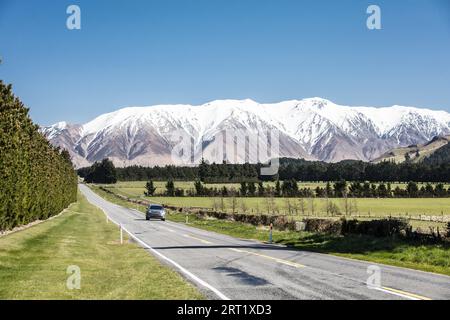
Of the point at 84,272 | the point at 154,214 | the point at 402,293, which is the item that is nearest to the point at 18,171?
the point at 84,272

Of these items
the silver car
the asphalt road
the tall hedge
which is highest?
the tall hedge

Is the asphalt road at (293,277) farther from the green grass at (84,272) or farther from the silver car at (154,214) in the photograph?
the silver car at (154,214)

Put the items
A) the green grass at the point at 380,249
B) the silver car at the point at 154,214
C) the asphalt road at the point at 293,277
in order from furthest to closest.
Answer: the silver car at the point at 154,214 < the green grass at the point at 380,249 < the asphalt road at the point at 293,277

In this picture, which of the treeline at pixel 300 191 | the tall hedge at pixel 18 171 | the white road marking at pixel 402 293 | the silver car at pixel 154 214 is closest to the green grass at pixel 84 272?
the tall hedge at pixel 18 171

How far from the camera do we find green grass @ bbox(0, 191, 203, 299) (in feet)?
38.9

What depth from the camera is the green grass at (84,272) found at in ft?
38.9

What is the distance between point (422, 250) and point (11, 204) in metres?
21.4

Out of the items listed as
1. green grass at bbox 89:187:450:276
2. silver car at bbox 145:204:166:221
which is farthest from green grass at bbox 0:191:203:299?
silver car at bbox 145:204:166:221

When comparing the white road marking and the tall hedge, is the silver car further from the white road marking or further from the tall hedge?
the white road marking

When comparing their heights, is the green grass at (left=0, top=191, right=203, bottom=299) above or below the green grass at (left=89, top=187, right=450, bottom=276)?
above

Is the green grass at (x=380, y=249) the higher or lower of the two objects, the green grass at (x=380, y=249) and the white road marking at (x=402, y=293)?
the lower
